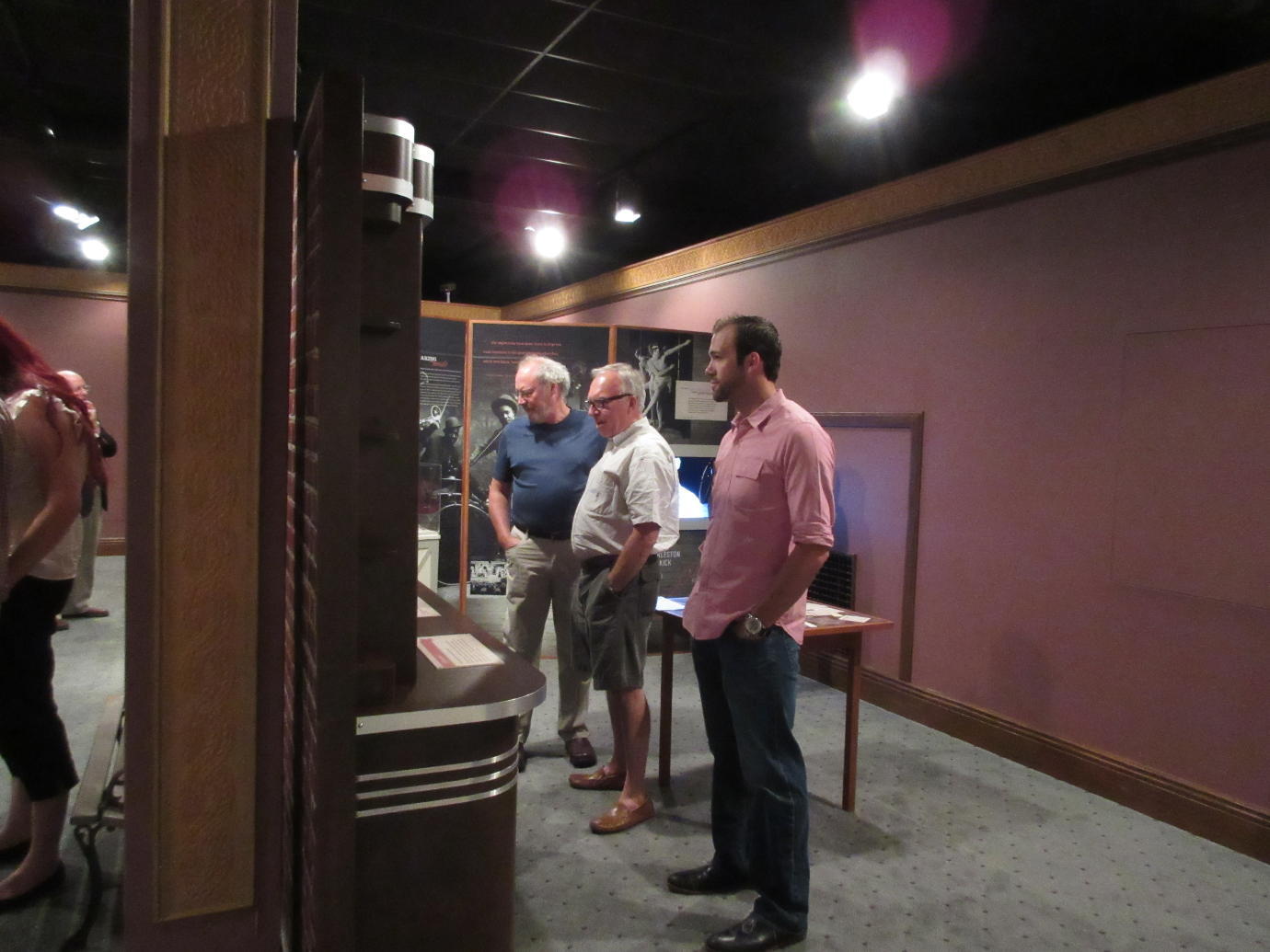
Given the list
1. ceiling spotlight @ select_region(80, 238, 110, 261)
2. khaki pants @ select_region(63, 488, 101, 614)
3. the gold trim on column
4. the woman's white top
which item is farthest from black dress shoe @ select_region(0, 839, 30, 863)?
ceiling spotlight @ select_region(80, 238, 110, 261)

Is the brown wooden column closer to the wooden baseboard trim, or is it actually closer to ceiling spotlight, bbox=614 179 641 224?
the wooden baseboard trim

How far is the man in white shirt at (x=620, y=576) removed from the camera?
2.80 m

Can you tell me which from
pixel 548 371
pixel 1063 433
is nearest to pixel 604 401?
pixel 548 371

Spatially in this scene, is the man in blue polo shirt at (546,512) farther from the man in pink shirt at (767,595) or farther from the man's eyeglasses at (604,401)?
the man in pink shirt at (767,595)

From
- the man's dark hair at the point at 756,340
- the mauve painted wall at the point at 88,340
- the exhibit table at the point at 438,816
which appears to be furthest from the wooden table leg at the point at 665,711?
the mauve painted wall at the point at 88,340

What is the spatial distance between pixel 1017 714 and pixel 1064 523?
2.86 ft

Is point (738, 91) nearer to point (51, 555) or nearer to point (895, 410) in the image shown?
point (895, 410)

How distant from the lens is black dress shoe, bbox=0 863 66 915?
7.30 ft

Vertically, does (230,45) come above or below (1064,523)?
above

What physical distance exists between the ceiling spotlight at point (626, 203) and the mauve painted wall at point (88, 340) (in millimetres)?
5720

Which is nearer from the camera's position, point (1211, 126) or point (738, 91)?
point (1211, 126)

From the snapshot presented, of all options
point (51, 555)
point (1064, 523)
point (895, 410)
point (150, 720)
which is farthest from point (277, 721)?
point (895, 410)

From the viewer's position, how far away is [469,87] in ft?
13.9

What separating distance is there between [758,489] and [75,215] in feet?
19.9
